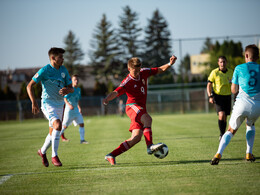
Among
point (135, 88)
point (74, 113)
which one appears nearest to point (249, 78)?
point (135, 88)

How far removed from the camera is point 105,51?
198 feet

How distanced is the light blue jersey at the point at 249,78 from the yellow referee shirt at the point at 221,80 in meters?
3.18

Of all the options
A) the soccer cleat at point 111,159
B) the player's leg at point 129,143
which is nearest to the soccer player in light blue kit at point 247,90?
the player's leg at point 129,143

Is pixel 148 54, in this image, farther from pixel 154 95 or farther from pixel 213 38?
pixel 213 38

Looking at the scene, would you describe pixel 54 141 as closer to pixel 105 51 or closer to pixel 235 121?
pixel 235 121

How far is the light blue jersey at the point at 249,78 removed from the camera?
537cm

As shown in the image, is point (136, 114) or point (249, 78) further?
point (136, 114)

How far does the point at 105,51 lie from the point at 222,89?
52989mm

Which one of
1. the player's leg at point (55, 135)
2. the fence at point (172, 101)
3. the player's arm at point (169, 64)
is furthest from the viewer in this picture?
the fence at point (172, 101)

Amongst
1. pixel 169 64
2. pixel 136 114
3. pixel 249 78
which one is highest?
pixel 169 64

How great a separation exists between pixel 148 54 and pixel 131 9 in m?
26.1

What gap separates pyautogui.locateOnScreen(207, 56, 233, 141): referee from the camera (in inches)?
338

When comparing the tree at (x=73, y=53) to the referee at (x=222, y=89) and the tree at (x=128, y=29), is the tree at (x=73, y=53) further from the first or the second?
the referee at (x=222, y=89)

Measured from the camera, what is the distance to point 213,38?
31.5 metres
